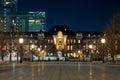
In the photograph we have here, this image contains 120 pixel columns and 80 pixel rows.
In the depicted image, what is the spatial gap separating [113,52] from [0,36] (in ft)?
95.5

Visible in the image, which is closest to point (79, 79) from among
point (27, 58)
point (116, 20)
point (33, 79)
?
point (33, 79)

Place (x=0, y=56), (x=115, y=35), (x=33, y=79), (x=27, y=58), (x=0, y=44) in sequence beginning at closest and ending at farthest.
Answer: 1. (x=33, y=79)
2. (x=0, y=44)
3. (x=115, y=35)
4. (x=0, y=56)
5. (x=27, y=58)

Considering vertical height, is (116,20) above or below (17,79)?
above

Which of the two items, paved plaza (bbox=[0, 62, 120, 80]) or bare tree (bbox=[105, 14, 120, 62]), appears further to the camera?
bare tree (bbox=[105, 14, 120, 62])

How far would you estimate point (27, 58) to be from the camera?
12406 cm

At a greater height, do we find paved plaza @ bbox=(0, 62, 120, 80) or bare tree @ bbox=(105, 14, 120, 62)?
bare tree @ bbox=(105, 14, 120, 62)

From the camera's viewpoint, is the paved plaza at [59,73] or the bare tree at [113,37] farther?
the bare tree at [113,37]

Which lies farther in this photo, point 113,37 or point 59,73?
point 113,37

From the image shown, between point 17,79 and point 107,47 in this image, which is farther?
point 107,47

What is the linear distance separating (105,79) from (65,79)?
333 cm

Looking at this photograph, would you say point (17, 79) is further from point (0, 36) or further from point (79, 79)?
point (0, 36)

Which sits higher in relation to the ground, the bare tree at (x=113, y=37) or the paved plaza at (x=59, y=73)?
the bare tree at (x=113, y=37)

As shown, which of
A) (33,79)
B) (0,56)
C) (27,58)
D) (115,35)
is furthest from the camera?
(27,58)

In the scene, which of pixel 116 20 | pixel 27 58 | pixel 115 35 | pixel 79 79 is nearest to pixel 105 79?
pixel 79 79
